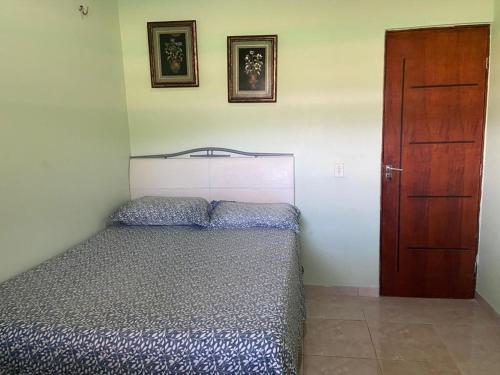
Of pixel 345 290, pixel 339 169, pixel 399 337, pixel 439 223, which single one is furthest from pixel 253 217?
pixel 439 223

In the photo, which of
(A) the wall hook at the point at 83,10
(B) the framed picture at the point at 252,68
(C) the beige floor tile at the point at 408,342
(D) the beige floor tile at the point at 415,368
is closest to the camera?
(D) the beige floor tile at the point at 415,368

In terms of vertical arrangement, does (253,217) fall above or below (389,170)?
below

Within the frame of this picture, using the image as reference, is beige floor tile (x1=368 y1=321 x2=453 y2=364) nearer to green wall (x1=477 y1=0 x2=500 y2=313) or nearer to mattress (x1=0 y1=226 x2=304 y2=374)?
green wall (x1=477 y1=0 x2=500 y2=313)

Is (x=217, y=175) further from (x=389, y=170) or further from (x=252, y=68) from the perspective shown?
(x=389, y=170)

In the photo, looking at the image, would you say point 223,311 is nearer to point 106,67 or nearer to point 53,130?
point 53,130

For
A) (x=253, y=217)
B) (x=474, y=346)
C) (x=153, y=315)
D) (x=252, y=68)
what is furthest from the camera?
(x=252, y=68)

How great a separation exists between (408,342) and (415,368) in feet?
0.79

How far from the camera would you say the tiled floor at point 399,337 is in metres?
1.92

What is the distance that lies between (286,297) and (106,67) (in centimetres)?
206

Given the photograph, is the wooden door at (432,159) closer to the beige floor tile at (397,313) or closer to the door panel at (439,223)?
the door panel at (439,223)

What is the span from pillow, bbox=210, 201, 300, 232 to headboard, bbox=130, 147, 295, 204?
265 mm

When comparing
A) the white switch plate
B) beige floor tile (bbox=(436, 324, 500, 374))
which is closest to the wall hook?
the white switch plate

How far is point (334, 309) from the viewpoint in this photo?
2543 mm

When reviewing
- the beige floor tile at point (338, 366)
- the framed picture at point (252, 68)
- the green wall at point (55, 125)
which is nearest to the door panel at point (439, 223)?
the beige floor tile at point (338, 366)
